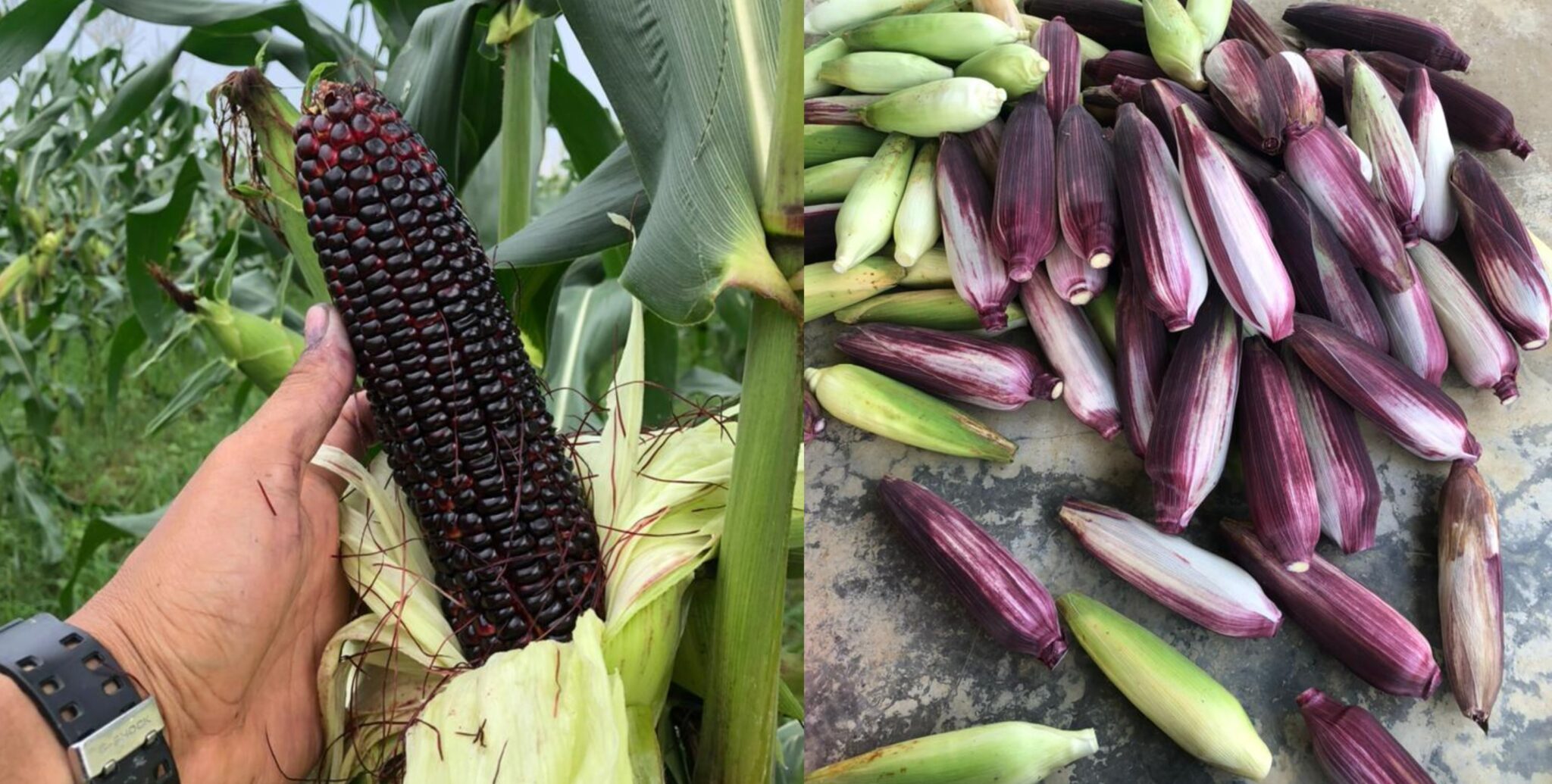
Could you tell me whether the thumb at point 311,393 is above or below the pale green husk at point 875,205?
below

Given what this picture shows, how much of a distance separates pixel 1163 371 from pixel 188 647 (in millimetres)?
580

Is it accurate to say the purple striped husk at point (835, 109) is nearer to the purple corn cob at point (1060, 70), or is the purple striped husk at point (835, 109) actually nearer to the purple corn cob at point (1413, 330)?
the purple corn cob at point (1060, 70)

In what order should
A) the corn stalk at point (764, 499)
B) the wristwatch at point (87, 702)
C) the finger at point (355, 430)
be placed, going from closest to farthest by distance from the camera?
the corn stalk at point (764, 499)
the wristwatch at point (87, 702)
the finger at point (355, 430)

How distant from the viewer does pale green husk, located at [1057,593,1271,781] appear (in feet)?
0.89

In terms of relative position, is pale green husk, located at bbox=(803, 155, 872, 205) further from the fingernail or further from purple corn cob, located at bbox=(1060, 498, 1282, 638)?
→ the fingernail

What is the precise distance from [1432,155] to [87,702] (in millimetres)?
646

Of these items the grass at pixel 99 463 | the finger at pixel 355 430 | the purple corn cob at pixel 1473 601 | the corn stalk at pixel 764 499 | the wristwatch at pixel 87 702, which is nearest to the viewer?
the purple corn cob at pixel 1473 601

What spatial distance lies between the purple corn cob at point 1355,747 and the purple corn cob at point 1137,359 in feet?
0.24

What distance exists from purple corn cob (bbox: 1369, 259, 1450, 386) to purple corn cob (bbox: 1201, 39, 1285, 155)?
0.05 metres

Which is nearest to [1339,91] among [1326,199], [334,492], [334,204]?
[1326,199]

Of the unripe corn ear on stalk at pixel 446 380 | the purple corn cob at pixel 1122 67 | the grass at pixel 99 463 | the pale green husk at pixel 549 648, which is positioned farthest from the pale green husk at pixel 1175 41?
the grass at pixel 99 463

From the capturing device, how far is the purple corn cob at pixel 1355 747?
0.27 metres

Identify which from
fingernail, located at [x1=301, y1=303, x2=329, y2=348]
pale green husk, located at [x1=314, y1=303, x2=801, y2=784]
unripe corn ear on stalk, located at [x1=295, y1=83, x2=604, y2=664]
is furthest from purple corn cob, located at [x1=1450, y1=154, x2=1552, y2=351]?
fingernail, located at [x1=301, y1=303, x2=329, y2=348]

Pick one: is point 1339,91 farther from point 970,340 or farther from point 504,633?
point 504,633
